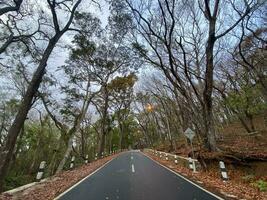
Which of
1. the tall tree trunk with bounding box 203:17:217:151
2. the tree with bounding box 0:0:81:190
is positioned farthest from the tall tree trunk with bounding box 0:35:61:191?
the tall tree trunk with bounding box 203:17:217:151

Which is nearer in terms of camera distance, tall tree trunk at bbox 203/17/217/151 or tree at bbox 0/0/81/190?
tree at bbox 0/0/81/190

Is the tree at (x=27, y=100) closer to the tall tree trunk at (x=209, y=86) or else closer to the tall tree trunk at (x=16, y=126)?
the tall tree trunk at (x=16, y=126)

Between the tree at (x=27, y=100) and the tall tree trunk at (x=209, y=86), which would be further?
the tall tree trunk at (x=209, y=86)

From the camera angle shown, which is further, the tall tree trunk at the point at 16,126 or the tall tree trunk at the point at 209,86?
the tall tree trunk at the point at 209,86

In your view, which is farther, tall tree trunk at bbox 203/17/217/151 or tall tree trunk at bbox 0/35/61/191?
tall tree trunk at bbox 203/17/217/151

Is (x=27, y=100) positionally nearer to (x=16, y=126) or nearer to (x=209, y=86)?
(x=16, y=126)

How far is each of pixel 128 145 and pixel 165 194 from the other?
3371 inches

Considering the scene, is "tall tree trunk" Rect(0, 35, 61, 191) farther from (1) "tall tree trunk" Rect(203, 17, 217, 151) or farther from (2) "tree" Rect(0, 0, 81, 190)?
(1) "tall tree trunk" Rect(203, 17, 217, 151)

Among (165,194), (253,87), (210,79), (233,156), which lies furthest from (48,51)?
(253,87)

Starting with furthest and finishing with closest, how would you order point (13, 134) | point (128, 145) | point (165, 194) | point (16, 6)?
1. point (128, 145)
2. point (16, 6)
3. point (13, 134)
4. point (165, 194)

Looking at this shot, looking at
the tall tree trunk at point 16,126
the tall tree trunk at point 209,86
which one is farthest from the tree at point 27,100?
the tall tree trunk at point 209,86

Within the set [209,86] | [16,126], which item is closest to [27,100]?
[16,126]

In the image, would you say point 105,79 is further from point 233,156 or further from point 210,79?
point 233,156

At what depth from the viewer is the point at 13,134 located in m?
9.91
